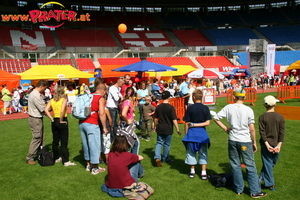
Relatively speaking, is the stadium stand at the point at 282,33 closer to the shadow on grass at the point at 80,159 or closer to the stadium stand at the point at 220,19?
the stadium stand at the point at 220,19

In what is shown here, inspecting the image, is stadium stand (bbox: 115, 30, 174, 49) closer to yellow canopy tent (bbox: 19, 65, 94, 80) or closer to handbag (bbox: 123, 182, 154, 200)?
yellow canopy tent (bbox: 19, 65, 94, 80)

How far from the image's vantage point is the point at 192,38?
42.4m

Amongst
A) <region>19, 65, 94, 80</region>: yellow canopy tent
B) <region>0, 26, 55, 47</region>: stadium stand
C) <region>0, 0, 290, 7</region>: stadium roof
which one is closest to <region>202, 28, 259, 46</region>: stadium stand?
<region>0, 0, 290, 7</region>: stadium roof

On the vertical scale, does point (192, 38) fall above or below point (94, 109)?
above

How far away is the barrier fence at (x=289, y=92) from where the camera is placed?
1460cm

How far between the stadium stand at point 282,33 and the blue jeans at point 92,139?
4158 centimetres

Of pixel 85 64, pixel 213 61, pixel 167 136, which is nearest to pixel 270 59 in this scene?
pixel 213 61

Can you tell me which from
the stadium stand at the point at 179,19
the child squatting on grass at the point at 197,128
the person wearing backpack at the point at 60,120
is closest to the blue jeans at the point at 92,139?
the person wearing backpack at the point at 60,120

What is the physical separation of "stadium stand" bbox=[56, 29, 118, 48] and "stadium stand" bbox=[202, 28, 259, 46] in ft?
50.9

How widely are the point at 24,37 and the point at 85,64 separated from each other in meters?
10.3

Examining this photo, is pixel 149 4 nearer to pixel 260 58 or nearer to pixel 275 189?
pixel 260 58

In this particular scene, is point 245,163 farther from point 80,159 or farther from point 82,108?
point 80,159

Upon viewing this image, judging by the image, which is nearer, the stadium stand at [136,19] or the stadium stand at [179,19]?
the stadium stand at [136,19]

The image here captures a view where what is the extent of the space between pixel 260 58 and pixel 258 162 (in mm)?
23077
